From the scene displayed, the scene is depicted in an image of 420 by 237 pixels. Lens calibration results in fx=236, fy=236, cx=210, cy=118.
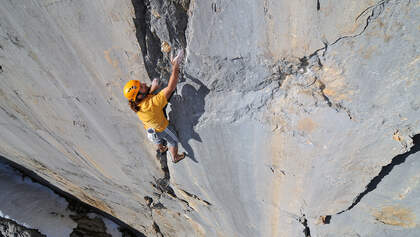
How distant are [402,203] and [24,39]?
10.1 ft

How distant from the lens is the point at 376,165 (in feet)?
4.74

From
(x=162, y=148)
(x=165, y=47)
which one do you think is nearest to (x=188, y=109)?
(x=165, y=47)

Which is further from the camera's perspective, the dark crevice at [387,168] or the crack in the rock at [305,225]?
the crack in the rock at [305,225]

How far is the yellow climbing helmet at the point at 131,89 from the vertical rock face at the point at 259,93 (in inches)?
4.6

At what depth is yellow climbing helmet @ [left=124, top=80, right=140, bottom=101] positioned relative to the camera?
64.3 inches

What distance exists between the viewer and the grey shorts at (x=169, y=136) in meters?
2.02

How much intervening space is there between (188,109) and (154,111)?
26 centimetres

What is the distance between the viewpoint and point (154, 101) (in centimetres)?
169

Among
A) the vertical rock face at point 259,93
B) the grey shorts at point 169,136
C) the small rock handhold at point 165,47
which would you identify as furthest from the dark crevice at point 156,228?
the small rock handhold at point 165,47

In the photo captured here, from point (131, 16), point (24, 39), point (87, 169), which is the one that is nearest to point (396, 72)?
point (131, 16)

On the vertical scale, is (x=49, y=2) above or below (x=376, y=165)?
above

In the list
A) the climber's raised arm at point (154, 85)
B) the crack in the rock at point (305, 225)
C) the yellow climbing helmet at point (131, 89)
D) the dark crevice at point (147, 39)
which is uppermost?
the dark crevice at point (147, 39)

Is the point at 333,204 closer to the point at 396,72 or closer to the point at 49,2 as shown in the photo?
the point at 396,72

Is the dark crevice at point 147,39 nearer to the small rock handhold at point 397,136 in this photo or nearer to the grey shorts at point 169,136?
the grey shorts at point 169,136
